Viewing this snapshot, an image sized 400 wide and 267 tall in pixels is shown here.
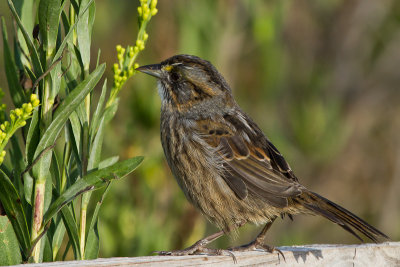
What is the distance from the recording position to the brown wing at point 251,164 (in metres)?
4.03

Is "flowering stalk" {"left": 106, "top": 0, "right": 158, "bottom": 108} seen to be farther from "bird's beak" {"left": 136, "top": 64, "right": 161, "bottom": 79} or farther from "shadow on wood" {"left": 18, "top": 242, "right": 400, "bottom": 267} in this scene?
"bird's beak" {"left": 136, "top": 64, "right": 161, "bottom": 79}

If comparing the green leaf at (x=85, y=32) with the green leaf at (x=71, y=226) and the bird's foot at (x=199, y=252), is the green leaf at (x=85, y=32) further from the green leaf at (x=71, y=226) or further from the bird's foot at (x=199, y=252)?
the bird's foot at (x=199, y=252)

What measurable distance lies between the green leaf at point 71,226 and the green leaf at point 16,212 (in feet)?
0.56

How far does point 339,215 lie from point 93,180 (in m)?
1.63

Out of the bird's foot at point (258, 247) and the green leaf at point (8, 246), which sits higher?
the bird's foot at point (258, 247)

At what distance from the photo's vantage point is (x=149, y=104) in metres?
5.90

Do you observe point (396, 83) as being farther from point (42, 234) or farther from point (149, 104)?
point (42, 234)

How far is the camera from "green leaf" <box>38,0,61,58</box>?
8.90 feet

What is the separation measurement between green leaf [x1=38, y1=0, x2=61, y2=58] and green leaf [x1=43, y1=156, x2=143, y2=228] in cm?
54

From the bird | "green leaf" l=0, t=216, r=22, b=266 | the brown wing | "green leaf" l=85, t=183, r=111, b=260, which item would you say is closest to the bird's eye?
the bird

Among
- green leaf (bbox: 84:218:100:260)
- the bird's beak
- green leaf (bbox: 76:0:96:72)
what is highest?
the bird's beak

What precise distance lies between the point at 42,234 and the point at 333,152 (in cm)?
551

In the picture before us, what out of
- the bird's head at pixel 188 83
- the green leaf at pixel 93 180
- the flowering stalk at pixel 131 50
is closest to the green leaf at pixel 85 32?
the flowering stalk at pixel 131 50

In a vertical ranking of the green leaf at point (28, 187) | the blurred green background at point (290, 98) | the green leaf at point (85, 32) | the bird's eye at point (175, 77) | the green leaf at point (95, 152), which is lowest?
the green leaf at point (28, 187)
